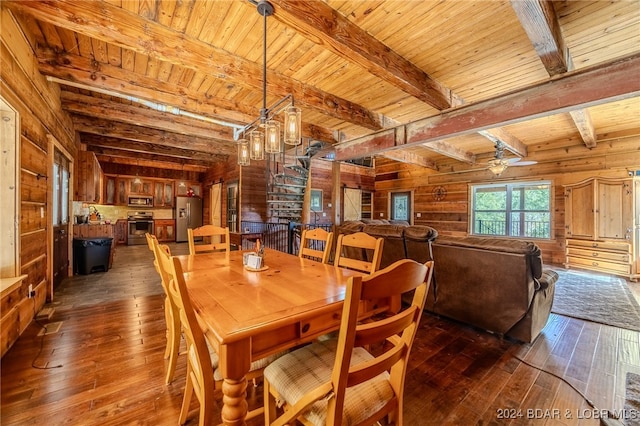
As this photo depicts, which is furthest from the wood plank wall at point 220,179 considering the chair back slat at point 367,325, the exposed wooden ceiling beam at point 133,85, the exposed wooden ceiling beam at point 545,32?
the chair back slat at point 367,325

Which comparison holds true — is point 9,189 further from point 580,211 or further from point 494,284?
point 580,211

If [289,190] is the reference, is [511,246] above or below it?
below

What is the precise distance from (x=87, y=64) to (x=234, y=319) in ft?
11.6

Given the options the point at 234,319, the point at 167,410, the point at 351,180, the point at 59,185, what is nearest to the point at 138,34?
the point at 234,319

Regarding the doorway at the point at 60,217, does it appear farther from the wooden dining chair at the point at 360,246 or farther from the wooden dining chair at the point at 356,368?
the wooden dining chair at the point at 356,368

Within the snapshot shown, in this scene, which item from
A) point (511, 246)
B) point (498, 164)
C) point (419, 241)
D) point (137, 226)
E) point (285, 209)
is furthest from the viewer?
point (137, 226)

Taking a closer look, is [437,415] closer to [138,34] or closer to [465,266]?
[465,266]

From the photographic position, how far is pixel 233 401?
0.99 meters

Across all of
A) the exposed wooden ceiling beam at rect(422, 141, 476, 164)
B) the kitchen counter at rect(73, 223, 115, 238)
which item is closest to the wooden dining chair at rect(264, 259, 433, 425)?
the exposed wooden ceiling beam at rect(422, 141, 476, 164)

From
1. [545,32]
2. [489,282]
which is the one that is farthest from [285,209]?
[545,32]

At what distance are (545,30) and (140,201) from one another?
1024 cm

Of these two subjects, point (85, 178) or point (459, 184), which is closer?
point (85, 178)

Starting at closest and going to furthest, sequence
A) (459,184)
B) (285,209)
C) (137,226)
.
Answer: (285,209), (459,184), (137,226)

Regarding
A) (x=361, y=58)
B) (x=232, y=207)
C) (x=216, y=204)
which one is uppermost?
(x=361, y=58)
